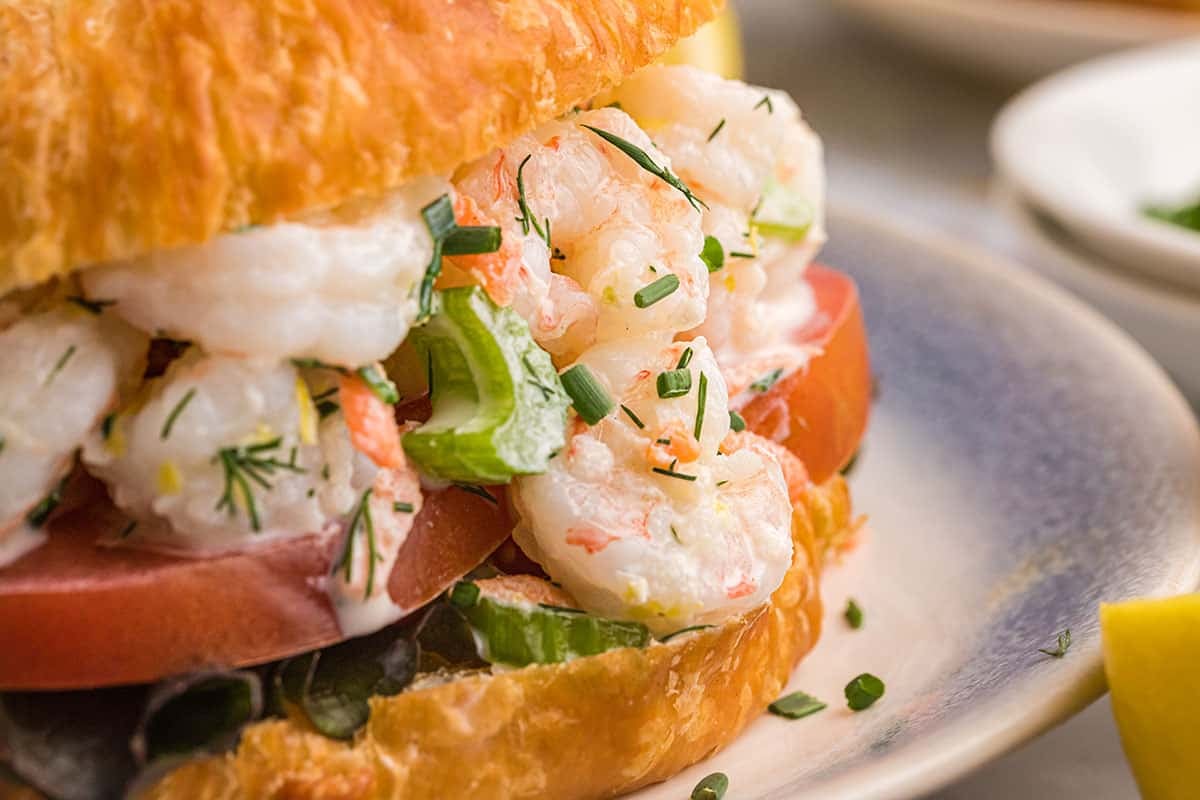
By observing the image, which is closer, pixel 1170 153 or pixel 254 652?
pixel 254 652

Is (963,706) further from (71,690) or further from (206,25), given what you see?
(206,25)

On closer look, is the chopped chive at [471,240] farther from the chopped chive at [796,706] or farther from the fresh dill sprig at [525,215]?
the chopped chive at [796,706]

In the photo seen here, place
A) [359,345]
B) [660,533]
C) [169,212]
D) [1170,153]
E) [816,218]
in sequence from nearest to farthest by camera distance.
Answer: [169,212]
[359,345]
[660,533]
[816,218]
[1170,153]

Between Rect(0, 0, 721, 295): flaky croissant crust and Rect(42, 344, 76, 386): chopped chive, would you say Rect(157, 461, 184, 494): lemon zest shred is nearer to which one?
Rect(42, 344, 76, 386): chopped chive

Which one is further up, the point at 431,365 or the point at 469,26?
the point at 469,26

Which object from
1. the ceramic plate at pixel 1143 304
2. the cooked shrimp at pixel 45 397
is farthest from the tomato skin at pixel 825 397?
the cooked shrimp at pixel 45 397

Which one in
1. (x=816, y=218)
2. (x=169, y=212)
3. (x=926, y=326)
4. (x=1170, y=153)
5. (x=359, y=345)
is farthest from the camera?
(x=1170, y=153)

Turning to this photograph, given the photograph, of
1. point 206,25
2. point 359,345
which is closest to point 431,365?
point 359,345

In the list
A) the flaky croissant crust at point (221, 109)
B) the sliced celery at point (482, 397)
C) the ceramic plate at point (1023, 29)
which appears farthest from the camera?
the ceramic plate at point (1023, 29)
